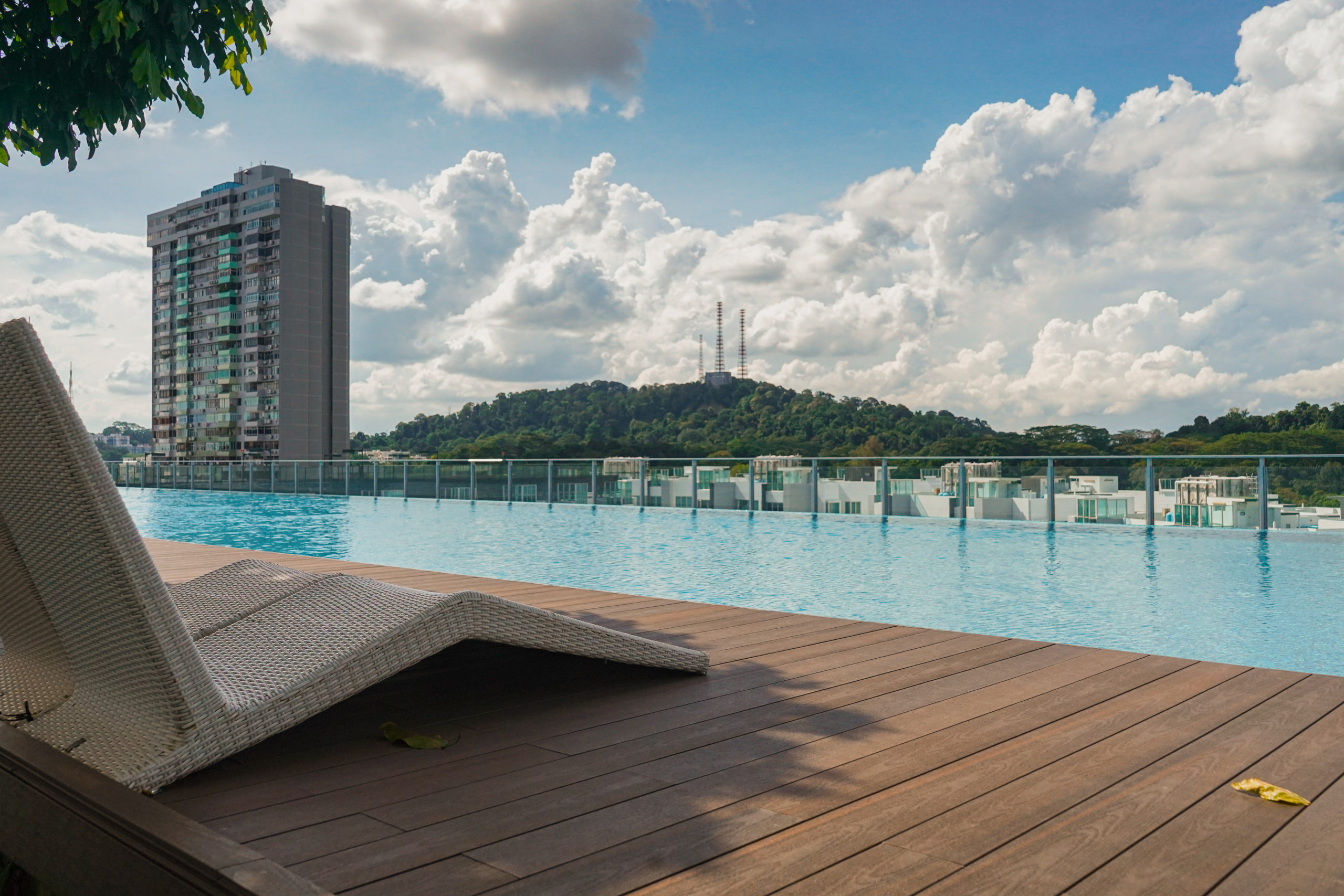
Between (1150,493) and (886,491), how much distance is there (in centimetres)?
294

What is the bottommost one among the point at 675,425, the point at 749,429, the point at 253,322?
the point at 749,429

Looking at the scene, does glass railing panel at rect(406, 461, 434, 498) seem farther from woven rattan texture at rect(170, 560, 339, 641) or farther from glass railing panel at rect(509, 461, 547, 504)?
woven rattan texture at rect(170, 560, 339, 641)

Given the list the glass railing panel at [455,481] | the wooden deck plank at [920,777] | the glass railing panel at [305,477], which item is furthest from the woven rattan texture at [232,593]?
the glass railing panel at [305,477]

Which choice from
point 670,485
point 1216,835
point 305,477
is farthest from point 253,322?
point 1216,835

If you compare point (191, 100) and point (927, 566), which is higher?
point (191, 100)

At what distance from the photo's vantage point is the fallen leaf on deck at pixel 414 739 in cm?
196

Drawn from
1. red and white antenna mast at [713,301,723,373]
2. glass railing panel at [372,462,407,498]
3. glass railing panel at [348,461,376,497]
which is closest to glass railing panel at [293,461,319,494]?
glass railing panel at [348,461,376,497]

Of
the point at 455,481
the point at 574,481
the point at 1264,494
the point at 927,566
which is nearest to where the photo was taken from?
the point at 927,566

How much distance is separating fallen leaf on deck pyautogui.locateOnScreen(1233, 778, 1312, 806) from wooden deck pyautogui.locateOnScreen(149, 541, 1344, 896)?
0.02 meters

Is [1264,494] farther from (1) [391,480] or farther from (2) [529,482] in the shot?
(1) [391,480]

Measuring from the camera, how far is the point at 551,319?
135 feet

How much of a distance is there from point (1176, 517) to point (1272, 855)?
9.28 m

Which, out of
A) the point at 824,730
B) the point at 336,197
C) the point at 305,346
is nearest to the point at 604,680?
the point at 824,730

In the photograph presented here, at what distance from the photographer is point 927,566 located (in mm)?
7492
